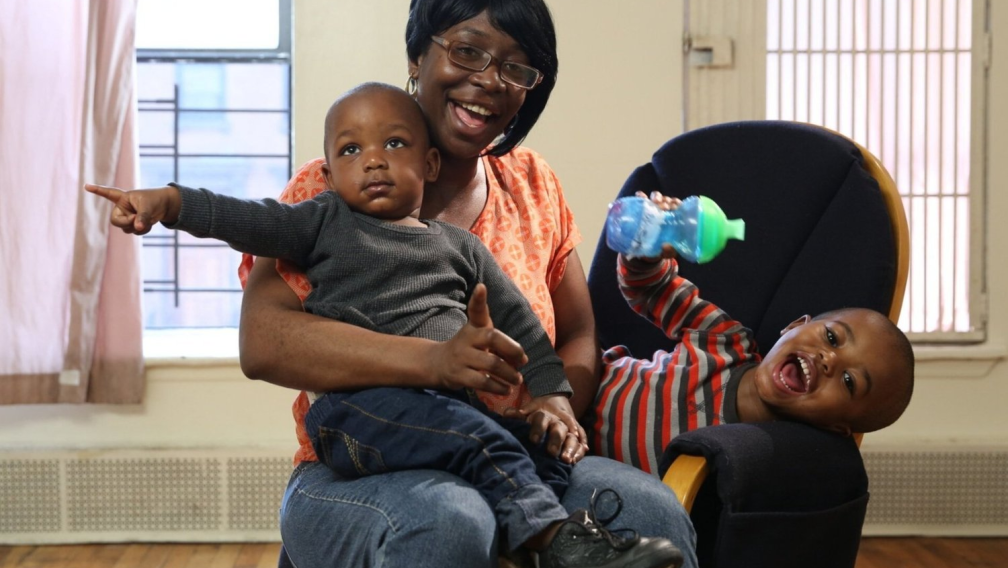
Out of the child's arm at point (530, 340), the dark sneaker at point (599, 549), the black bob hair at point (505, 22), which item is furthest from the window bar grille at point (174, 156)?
the dark sneaker at point (599, 549)

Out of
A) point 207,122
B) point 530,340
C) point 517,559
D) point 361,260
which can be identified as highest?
point 207,122

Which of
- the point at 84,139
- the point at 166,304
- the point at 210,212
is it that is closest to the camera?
the point at 210,212

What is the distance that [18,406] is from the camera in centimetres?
338

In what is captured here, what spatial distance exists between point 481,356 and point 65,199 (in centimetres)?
229

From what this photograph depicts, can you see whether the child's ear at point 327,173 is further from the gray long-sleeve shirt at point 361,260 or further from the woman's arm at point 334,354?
the woman's arm at point 334,354

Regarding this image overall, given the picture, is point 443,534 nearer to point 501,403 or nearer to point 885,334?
point 501,403

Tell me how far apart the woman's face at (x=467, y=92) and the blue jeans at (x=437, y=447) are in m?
0.52

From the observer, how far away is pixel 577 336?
1.99 meters

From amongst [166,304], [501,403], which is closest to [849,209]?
[501,403]

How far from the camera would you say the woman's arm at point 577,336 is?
6.31ft

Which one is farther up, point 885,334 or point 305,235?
point 305,235

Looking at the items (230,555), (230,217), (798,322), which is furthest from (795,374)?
(230,555)

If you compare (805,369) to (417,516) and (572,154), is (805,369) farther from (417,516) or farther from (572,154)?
(572,154)

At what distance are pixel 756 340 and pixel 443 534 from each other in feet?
3.26
